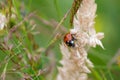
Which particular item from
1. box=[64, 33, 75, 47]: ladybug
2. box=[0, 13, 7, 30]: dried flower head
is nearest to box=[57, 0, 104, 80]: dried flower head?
box=[64, 33, 75, 47]: ladybug

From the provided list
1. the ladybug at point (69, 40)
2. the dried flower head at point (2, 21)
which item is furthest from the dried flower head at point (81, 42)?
the dried flower head at point (2, 21)

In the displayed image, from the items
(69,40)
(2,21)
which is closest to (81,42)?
(69,40)

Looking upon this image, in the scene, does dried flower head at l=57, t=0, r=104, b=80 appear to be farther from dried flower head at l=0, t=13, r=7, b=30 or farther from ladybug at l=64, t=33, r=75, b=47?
dried flower head at l=0, t=13, r=7, b=30

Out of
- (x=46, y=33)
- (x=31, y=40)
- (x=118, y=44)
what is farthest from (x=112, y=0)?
(x=31, y=40)

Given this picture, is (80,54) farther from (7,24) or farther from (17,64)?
(7,24)

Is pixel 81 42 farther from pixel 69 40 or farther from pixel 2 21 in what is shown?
pixel 2 21

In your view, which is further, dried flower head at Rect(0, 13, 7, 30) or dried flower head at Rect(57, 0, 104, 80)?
dried flower head at Rect(0, 13, 7, 30)

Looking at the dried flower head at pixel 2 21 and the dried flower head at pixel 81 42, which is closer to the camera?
the dried flower head at pixel 81 42

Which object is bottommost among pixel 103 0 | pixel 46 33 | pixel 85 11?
pixel 85 11

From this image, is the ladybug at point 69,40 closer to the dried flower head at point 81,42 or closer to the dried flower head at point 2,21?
→ the dried flower head at point 81,42
